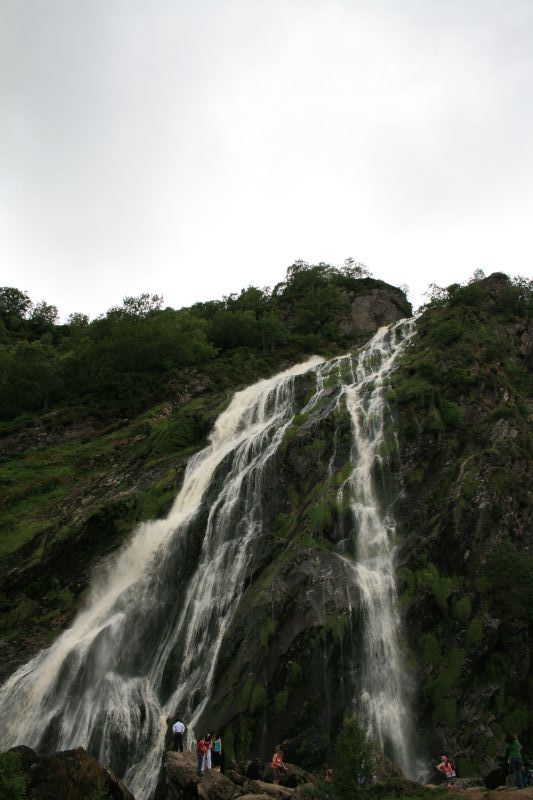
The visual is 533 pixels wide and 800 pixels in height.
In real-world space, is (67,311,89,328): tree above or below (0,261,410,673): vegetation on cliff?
above

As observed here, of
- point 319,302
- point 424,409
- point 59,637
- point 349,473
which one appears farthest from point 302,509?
point 319,302

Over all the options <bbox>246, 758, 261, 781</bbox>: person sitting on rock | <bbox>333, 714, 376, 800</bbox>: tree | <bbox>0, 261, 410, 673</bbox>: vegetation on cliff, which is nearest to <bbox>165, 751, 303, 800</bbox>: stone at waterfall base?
<bbox>246, 758, 261, 781</bbox>: person sitting on rock

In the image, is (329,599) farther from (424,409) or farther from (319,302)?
(319,302)

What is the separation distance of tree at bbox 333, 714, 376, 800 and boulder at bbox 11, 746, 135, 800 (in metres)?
5.32

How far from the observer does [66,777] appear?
1267cm

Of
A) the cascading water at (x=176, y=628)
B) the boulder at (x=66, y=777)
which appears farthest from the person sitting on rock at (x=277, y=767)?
the cascading water at (x=176, y=628)

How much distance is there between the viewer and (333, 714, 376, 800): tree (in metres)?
11.3

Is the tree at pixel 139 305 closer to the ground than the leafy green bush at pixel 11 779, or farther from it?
farther from it

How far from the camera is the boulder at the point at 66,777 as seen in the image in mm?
12445

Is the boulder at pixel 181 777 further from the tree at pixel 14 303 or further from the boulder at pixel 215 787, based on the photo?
the tree at pixel 14 303

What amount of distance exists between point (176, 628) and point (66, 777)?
8.24 m

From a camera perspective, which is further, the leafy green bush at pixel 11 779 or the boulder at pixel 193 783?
the boulder at pixel 193 783

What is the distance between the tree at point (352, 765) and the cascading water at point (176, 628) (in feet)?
19.0

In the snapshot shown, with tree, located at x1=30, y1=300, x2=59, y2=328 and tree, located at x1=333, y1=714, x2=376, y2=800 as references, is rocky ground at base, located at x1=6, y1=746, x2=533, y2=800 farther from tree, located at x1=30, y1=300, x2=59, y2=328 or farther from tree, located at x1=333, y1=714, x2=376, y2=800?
tree, located at x1=30, y1=300, x2=59, y2=328
